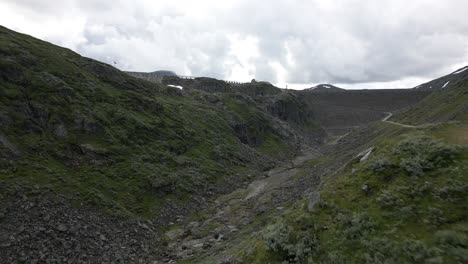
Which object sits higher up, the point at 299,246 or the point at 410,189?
the point at 410,189

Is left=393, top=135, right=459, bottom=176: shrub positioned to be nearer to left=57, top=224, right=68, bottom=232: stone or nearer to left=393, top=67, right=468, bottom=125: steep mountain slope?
left=57, top=224, right=68, bottom=232: stone

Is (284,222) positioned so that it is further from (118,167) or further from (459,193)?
(118,167)

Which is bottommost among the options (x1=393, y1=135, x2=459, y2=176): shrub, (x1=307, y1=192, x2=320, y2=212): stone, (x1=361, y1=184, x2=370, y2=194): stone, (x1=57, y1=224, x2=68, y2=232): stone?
(x1=57, y1=224, x2=68, y2=232): stone

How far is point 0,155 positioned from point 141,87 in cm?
5278

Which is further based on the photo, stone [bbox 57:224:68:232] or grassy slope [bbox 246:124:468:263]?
stone [bbox 57:224:68:232]

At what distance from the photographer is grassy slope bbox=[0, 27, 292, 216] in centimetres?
4271

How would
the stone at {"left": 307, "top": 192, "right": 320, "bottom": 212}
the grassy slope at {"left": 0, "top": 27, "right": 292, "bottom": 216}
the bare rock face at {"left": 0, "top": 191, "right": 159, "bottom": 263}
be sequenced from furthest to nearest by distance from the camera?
the grassy slope at {"left": 0, "top": 27, "right": 292, "bottom": 216} → the bare rock face at {"left": 0, "top": 191, "right": 159, "bottom": 263} → the stone at {"left": 307, "top": 192, "right": 320, "bottom": 212}

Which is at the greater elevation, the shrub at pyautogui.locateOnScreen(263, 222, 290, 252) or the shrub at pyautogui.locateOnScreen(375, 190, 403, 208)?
the shrub at pyautogui.locateOnScreen(375, 190, 403, 208)

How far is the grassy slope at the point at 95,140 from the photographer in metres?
42.7

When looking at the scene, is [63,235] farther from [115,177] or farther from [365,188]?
[365,188]

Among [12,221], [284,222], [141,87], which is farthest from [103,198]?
[141,87]

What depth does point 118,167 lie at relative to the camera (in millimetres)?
51625

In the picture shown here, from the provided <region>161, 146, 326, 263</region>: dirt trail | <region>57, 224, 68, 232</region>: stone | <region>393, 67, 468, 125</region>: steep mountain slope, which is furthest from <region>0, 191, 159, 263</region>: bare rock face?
<region>393, 67, 468, 125</region>: steep mountain slope

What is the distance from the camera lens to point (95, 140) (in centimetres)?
5441
